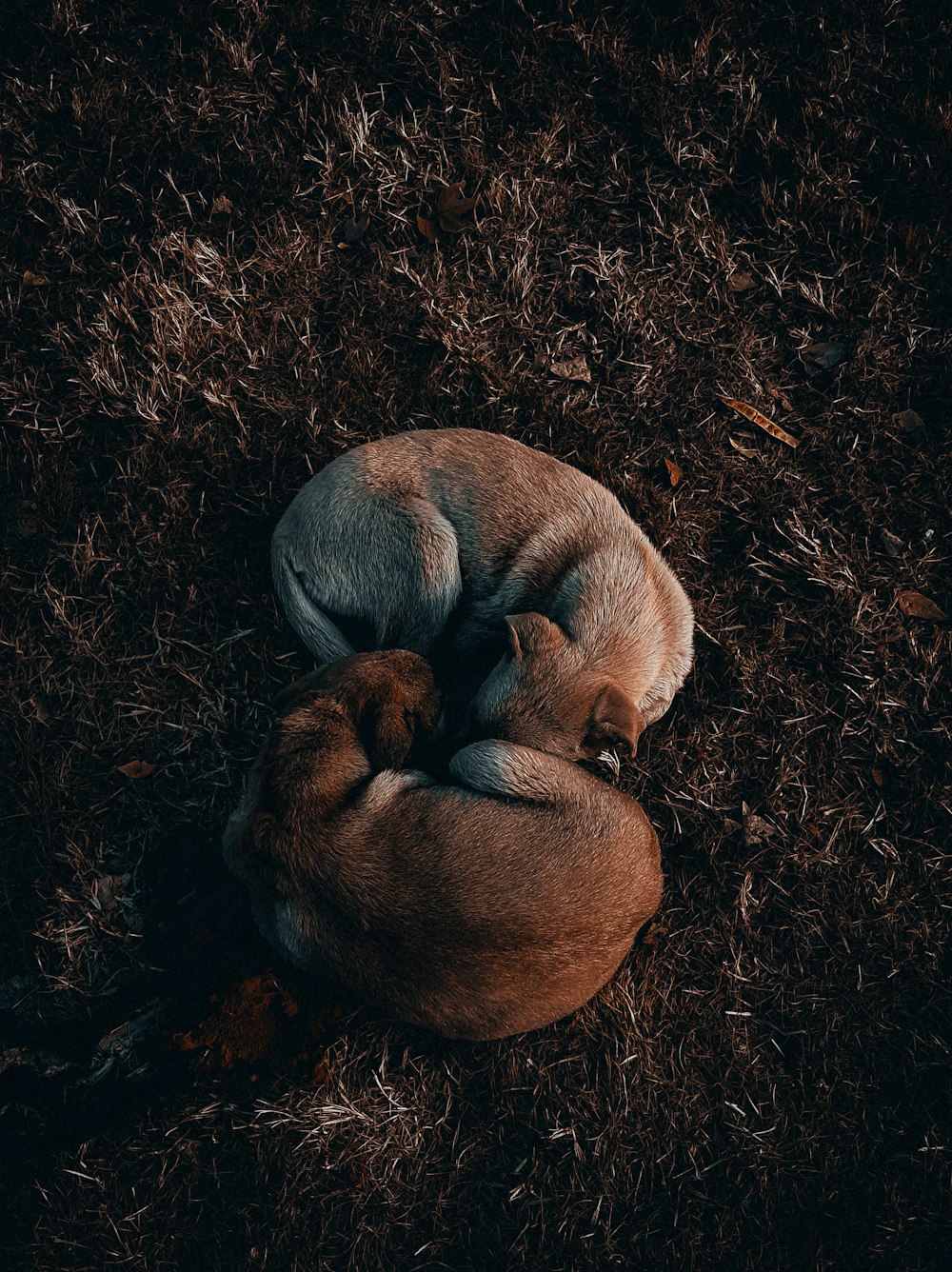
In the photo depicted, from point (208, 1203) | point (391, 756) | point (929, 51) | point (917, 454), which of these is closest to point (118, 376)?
point (391, 756)

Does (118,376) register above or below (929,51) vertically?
below

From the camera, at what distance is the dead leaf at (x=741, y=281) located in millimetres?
4961

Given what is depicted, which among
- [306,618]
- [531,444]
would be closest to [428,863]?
[306,618]

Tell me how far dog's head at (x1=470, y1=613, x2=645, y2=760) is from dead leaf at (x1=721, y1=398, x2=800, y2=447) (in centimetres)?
208

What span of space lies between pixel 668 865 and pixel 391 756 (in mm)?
1785

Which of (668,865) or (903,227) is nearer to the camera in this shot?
(668,865)

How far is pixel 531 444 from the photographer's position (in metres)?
4.73

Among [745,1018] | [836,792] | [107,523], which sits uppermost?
[107,523]

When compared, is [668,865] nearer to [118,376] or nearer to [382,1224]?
[382,1224]

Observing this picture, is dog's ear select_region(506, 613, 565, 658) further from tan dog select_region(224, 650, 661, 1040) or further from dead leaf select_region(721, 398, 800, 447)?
dead leaf select_region(721, 398, 800, 447)

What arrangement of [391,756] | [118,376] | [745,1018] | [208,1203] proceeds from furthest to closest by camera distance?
[118,376]
[745,1018]
[208,1203]
[391,756]

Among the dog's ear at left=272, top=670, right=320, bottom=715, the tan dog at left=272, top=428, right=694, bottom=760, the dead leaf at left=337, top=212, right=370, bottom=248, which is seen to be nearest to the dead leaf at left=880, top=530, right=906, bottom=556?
the tan dog at left=272, top=428, right=694, bottom=760

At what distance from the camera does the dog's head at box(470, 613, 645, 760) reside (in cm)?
363

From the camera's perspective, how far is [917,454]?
486 centimetres
